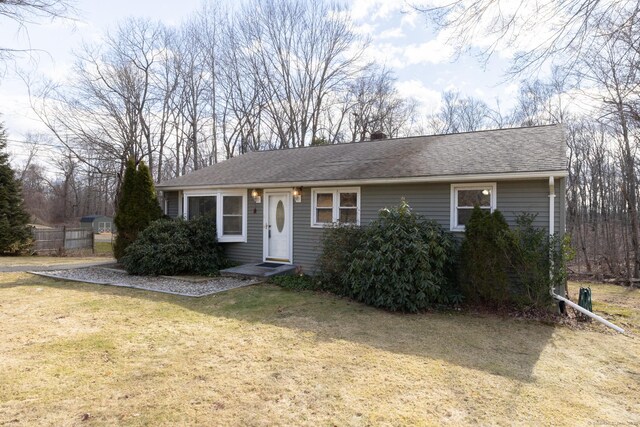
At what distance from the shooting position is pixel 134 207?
1058cm

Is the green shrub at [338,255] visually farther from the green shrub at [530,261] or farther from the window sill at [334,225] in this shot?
the green shrub at [530,261]

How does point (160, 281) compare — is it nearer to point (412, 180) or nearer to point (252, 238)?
point (252, 238)

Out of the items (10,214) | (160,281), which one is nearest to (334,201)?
(160,281)

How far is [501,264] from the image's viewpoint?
662 cm

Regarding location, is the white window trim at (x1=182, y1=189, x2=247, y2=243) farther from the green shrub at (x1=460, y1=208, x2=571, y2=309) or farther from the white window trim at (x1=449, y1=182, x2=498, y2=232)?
the green shrub at (x1=460, y1=208, x2=571, y2=309)

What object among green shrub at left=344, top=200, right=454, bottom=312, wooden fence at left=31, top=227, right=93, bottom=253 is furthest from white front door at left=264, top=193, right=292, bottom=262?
wooden fence at left=31, top=227, right=93, bottom=253

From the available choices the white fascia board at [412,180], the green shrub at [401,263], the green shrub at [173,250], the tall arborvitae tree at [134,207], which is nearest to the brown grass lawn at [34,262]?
the tall arborvitae tree at [134,207]

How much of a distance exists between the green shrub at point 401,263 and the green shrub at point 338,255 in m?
0.40

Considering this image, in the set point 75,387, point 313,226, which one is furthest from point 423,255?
point 75,387

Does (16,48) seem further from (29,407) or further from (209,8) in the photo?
(209,8)

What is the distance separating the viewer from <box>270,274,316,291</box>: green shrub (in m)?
8.34

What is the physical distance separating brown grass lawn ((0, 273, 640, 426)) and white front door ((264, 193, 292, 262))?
3.31 meters

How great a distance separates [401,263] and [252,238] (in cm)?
503

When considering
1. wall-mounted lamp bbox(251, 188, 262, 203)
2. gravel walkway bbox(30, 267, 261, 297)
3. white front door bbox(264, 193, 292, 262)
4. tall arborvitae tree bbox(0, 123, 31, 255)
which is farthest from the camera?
tall arborvitae tree bbox(0, 123, 31, 255)
